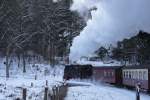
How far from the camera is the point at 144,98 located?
26406 millimetres

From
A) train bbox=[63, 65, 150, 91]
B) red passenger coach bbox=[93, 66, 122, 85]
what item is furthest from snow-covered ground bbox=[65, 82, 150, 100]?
red passenger coach bbox=[93, 66, 122, 85]

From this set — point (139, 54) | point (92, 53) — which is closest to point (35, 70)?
point (139, 54)

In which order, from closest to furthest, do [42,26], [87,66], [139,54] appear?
[87,66] → [139,54] → [42,26]

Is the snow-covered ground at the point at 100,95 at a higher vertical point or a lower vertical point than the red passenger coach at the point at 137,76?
lower

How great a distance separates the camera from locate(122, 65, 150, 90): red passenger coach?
2871 centimetres

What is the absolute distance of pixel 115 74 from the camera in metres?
37.8

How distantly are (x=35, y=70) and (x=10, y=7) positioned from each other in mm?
10525

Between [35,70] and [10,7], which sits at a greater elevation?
[10,7]

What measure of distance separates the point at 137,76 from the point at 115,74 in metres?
6.57

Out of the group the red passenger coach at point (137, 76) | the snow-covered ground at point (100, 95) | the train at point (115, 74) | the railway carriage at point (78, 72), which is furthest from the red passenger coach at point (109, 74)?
the snow-covered ground at point (100, 95)

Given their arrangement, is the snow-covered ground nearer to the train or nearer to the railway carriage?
the train

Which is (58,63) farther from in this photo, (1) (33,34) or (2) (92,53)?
(2) (92,53)

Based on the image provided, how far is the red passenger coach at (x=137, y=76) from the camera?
2871 cm

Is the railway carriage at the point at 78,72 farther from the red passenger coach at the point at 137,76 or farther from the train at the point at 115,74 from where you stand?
the red passenger coach at the point at 137,76
